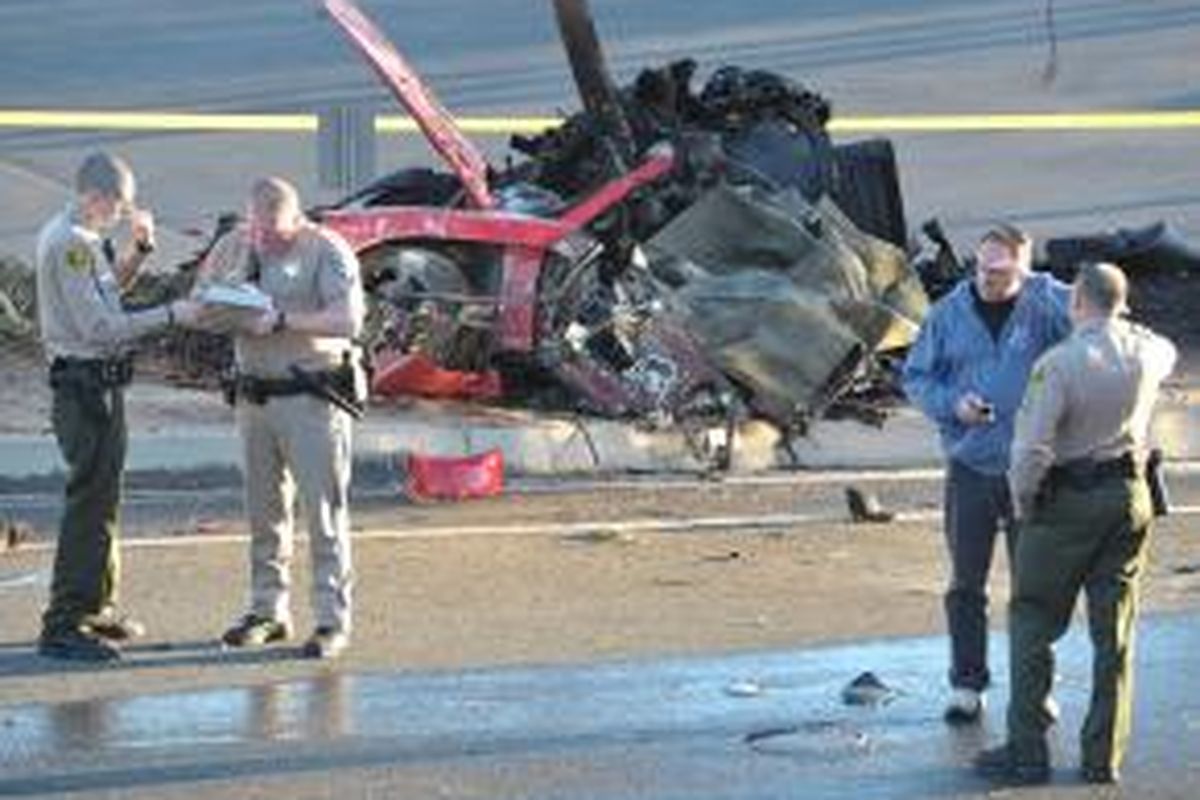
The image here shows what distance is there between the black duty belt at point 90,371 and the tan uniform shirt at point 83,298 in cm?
2

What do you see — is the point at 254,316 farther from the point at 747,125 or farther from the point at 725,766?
the point at 747,125

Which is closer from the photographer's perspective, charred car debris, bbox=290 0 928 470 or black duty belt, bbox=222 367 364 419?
black duty belt, bbox=222 367 364 419

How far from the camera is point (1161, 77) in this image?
2800 centimetres

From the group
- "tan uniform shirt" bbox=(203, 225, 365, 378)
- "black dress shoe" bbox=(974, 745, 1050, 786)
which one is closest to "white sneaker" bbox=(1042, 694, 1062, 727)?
"black dress shoe" bbox=(974, 745, 1050, 786)

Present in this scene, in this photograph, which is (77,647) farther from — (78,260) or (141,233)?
(141,233)

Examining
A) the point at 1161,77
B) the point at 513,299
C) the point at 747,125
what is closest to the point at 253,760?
the point at 513,299

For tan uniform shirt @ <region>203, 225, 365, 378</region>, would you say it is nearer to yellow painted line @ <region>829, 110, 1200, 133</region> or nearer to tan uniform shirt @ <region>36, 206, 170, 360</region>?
tan uniform shirt @ <region>36, 206, 170, 360</region>

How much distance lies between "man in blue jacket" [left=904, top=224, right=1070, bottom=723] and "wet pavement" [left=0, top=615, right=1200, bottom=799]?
297mm

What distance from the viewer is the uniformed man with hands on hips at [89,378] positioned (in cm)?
982

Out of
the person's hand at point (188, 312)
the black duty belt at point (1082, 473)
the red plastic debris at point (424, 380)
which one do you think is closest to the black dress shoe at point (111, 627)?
the person's hand at point (188, 312)

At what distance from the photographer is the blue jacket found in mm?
9016

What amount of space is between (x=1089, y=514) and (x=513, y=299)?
21.6 feet

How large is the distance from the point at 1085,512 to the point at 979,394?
2.50ft

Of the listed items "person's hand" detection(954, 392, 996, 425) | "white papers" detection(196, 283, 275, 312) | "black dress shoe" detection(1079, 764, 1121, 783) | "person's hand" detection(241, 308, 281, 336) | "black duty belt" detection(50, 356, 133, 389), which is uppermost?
"white papers" detection(196, 283, 275, 312)
